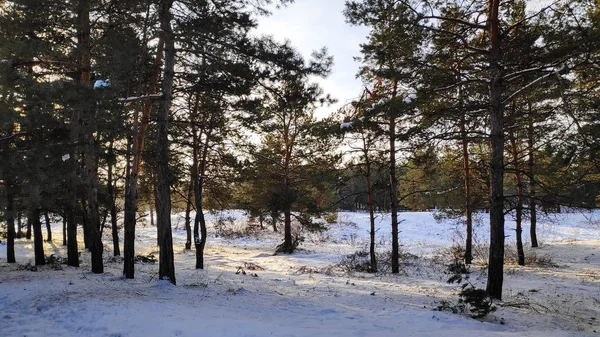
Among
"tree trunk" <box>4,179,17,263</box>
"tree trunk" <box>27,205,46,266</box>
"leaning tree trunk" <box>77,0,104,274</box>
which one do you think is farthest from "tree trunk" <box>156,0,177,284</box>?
"tree trunk" <box>4,179,17,263</box>

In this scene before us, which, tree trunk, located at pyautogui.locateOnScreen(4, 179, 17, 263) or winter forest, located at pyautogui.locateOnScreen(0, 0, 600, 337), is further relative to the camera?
tree trunk, located at pyautogui.locateOnScreen(4, 179, 17, 263)

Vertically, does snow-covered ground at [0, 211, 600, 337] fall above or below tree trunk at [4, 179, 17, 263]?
below

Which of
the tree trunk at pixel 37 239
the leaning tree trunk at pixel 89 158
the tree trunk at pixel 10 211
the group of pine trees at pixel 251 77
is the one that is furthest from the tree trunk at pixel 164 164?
the tree trunk at pixel 10 211

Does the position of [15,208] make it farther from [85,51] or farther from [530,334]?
[530,334]

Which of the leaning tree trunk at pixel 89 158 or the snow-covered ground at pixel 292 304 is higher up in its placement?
the leaning tree trunk at pixel 89 158

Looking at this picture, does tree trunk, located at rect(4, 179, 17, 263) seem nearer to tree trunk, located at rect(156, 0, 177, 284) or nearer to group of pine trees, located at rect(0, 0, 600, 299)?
group of pine trees, located at rect(0, 0, 600, 299)

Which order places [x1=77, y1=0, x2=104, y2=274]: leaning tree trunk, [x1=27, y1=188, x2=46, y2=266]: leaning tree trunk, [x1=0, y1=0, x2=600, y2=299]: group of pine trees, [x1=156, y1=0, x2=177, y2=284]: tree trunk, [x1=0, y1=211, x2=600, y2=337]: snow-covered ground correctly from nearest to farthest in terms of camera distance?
1. [x1=0, y1=211, x2=600, y2=337]: snow-covered ground
2. [x1=0, y1=0, x2=600, y2=299]: group of pine trees
3. [x1=156, y1=0, x2=177, y2=284]: tree trunk
4. [x1=77, y1=0, x2=104, y2=274]: leaning tree trunk
5. [x1=27, y1=188, x2=46, y2=266]: leaning tree trunk

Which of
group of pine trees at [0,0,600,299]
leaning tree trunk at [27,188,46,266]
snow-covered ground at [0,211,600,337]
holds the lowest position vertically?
snow-covered ground at [0,211,600,337]

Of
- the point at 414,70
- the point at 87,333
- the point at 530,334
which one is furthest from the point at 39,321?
the point at 414,70

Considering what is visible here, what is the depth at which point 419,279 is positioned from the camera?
480 inches

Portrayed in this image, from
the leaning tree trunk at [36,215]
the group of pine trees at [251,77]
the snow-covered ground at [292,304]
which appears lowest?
the snow-covered ground at [292,304]

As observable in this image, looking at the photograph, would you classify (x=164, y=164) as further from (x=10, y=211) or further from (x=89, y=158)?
(x=10, y=211)

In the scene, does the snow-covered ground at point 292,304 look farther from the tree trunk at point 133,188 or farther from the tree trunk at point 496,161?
the tree trunk at point 496,161

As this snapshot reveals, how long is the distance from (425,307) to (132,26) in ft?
33.7
